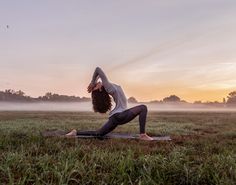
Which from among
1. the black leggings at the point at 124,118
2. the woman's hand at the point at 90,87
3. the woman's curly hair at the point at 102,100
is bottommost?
the black leggings at the point at 124,118

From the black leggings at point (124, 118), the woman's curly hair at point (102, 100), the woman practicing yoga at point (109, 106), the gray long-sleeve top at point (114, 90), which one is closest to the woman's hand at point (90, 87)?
the woman practicing yoga at point (109, 106)

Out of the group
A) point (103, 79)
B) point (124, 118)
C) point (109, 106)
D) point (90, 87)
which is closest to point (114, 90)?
point (103, 79)

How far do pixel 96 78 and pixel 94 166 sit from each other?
6.63 m

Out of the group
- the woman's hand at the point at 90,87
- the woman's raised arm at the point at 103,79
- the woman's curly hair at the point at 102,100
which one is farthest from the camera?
the woman's curly hair at the point at 102,100

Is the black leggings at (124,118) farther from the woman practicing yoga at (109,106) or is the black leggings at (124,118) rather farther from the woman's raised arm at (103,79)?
the woman's raised arm at (103,79)

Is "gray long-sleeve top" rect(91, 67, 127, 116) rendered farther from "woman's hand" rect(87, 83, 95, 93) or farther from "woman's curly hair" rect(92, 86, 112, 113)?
"woman's curly hair" rect(92, 86, 112, 113)

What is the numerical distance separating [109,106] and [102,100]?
1.10 feet

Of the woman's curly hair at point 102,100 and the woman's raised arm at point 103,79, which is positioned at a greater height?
the woman's raised arm at point 103,79

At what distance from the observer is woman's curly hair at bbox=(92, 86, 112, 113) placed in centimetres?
1380

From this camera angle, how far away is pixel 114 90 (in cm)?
1352

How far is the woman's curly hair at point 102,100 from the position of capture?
1380 cm

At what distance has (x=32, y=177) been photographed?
22.2 ft

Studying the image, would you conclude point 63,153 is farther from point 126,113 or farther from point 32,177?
point 126,113

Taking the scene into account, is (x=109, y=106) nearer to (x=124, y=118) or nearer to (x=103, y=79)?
(x=124, y=118)
